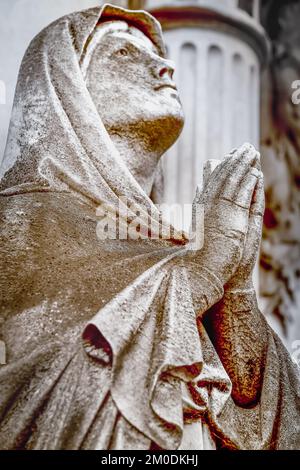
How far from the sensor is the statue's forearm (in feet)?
7.38

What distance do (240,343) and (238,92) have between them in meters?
2.15

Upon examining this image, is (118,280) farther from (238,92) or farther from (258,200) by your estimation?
(238,92)

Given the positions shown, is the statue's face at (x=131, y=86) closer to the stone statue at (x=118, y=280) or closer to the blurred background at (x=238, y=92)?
the stone statue at (x=118, y=280)

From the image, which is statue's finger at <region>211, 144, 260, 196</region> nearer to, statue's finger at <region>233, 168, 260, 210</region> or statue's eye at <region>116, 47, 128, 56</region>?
statue's finger at <region>233, 168, 260, 210</region>

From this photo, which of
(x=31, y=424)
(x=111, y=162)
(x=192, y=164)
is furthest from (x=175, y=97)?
(x=192, y=164)

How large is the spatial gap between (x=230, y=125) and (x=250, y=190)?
1884mm

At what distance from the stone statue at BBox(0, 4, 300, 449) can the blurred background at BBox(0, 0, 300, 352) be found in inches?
30.6

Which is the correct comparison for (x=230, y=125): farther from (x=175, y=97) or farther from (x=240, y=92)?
(x=175, y=97)

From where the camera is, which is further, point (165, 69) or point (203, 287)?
point (165, 69)

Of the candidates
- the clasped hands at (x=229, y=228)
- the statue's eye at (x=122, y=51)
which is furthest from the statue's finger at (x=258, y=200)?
the statue's eye at (x=122, y=51)

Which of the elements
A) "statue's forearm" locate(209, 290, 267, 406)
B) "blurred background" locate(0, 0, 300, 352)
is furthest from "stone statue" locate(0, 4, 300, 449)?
"blurred background" locate(0, 0, 300, 352)

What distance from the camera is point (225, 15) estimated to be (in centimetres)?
420

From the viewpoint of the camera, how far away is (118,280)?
82.6 inches

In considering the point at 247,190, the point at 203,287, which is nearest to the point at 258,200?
the point at 247,190
